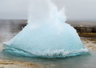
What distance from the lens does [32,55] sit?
13.2 meters

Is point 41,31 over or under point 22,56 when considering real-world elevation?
over

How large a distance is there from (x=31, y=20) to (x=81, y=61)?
15.3 feet

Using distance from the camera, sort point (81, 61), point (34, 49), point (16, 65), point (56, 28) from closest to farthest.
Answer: point (16, 65) < point (81, 61) < point (34, 49) < point (56, 28)

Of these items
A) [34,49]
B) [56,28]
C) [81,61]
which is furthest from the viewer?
[56,28]

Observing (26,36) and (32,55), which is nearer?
(32,55)

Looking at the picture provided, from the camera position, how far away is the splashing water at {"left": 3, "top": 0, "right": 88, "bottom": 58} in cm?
1316

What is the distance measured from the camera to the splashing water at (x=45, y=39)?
13164mm

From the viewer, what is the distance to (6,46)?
14758 millimetres

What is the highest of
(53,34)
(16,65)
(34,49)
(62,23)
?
(62,23)

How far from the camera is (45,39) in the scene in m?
13.7

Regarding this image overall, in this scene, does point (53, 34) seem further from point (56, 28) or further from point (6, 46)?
point (6, 46)

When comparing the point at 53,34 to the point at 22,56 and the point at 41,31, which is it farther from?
the point at 22,56

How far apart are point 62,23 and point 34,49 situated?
9.93ft

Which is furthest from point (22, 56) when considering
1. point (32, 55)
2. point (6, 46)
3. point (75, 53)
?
point (75, 53)
